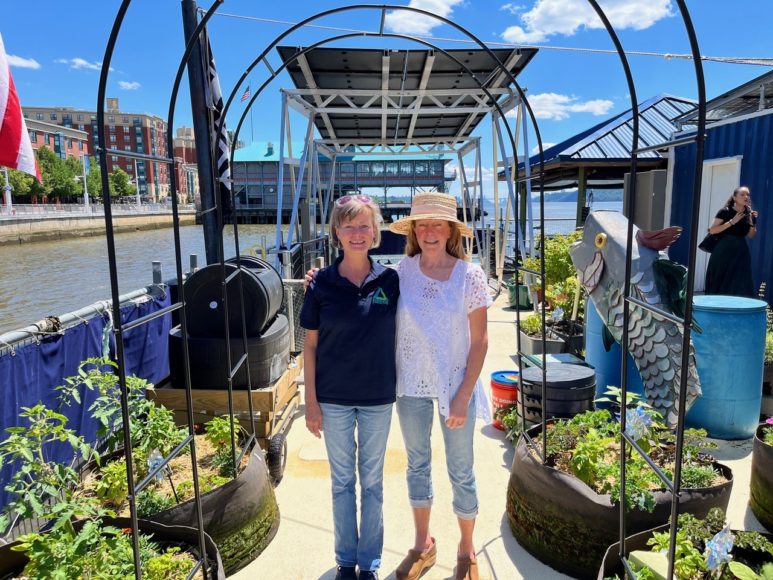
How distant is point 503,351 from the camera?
6.95 metres

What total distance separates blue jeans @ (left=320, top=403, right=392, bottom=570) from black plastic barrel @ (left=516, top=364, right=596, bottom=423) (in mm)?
1468

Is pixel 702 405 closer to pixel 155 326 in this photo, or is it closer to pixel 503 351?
pixel 503 351

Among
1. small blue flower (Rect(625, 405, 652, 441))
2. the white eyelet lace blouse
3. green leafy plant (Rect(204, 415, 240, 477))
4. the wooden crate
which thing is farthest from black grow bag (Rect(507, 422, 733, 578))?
the wooden crate

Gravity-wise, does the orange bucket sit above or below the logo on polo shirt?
below

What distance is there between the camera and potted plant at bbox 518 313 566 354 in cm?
610

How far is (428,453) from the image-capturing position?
2646mm

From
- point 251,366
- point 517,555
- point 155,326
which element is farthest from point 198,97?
point 517,555

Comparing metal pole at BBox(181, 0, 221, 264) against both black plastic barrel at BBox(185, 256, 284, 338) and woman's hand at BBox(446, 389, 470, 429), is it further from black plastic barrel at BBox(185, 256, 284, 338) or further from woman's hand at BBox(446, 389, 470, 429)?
woman's hand at BBox(446, 389, 470, 429)

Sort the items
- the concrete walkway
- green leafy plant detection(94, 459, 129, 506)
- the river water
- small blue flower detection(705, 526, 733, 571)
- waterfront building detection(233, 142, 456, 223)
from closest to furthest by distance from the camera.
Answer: small blue flower detection(705, 526, 733, 571) → green leafy plant detection(94, 459, 129, 506) → the concrete walkway → the river water → waterfront building detection(233, 142, 456, 223)

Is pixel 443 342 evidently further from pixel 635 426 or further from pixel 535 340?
pixel 535 340

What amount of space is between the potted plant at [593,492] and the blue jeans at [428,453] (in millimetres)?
394

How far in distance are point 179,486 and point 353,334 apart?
4.56 ft

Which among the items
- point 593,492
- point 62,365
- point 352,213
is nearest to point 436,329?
point 352,213

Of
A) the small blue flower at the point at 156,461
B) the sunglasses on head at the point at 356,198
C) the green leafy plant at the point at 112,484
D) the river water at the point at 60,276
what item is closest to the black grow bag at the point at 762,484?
the sunglasses on head at the point at 356,198
